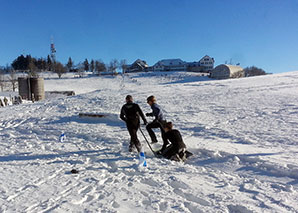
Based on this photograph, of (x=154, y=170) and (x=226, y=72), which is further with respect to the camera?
(x=226, y=72)

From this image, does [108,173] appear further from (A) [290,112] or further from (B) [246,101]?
(B) [246,101]

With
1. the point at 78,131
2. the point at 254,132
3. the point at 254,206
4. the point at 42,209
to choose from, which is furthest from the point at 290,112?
the point at 42,209

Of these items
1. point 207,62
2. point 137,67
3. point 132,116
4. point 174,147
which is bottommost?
point 174,147

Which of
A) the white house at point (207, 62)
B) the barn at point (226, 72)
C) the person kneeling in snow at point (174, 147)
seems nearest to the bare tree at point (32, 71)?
the barn at point (226, 72)

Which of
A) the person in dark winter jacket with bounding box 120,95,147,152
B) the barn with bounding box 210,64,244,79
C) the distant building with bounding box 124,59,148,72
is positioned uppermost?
the distant building with bounding box 124,59,148,72

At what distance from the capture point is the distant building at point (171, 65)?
303 ft

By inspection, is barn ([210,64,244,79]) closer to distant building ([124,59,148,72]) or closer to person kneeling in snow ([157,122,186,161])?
person kneeling in snow ([157,122,186,161])

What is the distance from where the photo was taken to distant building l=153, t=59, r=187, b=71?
92.4m

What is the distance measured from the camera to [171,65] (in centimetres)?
9356

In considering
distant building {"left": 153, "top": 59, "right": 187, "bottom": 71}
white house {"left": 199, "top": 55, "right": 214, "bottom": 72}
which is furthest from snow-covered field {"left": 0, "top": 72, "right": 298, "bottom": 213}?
distant building {"left": 153, "top": 59, "right": 187, "bottom": 71}

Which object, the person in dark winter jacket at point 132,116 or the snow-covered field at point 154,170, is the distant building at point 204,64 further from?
the person in dark winter jacket at point 132,116

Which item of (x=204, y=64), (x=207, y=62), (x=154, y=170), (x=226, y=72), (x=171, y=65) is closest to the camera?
(x=154, y=170)

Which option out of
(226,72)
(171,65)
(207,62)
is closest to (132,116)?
(226,72)

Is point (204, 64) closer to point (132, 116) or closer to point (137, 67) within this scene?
point (137, 67)
